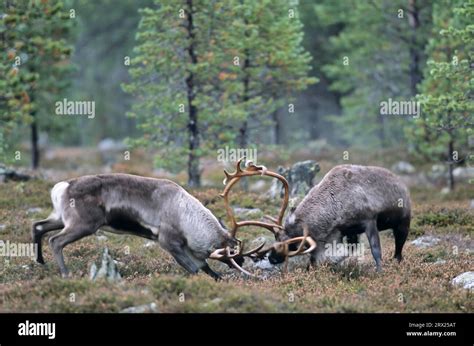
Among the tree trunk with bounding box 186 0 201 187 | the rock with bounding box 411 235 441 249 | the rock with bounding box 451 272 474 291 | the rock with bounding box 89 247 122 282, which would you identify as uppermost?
the tree trunk with bounding box 186 0 201 187

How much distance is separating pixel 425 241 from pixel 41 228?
8.33 m

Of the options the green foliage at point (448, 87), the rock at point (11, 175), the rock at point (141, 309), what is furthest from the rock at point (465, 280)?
the rock at point (11, 175)

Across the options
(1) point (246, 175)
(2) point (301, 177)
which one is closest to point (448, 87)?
(2) point (301, 177)

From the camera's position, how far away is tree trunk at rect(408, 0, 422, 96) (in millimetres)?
30406

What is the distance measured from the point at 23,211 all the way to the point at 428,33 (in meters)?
17.1

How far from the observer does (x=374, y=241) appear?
15.8 meters

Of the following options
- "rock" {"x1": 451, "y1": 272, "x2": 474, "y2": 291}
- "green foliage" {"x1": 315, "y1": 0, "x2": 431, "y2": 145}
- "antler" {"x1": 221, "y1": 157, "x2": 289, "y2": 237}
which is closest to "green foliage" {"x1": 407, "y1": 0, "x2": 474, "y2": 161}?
"green foliage" {"x1": 315, "y1": 0, "x2": 431, "y2": 145}

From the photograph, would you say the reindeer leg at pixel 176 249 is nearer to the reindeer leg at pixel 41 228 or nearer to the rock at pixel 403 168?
the reindeer leg at pixel 41 228

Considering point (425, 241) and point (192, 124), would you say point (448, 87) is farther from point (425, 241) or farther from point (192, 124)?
point (425, 241)

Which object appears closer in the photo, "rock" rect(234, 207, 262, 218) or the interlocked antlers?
the interlocked antlers

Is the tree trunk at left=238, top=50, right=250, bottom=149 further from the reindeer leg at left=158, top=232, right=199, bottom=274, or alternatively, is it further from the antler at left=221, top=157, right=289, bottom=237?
the reindeer leg at left=158, top=232, right=199, bottom=274

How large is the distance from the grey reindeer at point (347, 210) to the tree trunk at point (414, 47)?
49.5ft

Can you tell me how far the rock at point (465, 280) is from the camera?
579 inches

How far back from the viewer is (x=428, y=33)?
3070 centimetres
